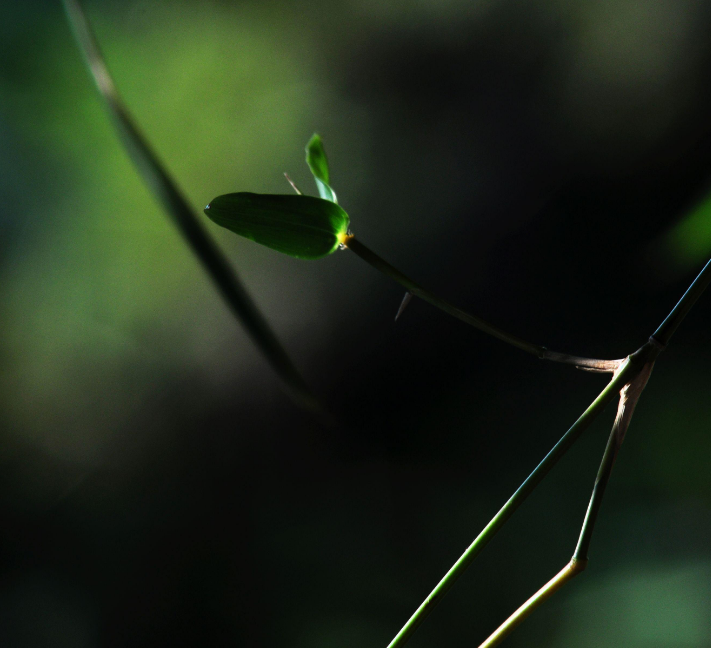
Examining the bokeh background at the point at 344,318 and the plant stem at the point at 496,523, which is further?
the bokeh background at the point at 344,318

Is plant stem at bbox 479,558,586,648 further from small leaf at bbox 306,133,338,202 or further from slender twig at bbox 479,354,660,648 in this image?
small leaf at bbox 306,133,338,202

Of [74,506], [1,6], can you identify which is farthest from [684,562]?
[1,6]

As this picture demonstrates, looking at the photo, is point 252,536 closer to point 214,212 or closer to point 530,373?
point 530,373

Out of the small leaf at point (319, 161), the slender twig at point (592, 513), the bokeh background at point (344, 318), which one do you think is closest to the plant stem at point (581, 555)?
the slender twig at point (592, 513)

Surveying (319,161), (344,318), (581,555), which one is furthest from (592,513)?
(344,318)

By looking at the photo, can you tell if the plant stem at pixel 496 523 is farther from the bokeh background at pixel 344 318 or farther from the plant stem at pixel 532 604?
the bokeh background at pixel 344 318

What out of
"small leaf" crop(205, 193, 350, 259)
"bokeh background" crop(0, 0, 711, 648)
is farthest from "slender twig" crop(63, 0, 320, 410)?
"bokeh background" crop(0, 0, 711, 648)
